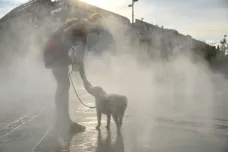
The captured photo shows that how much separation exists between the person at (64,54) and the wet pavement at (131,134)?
15.8 inches

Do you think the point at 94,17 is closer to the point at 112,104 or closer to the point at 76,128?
the point at 112,104

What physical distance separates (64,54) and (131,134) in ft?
6.76

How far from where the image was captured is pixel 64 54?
24.4 ft

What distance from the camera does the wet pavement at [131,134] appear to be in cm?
581

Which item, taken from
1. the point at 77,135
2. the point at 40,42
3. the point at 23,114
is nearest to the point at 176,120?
the point at 77,135

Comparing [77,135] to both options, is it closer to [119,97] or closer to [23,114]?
[119,97]

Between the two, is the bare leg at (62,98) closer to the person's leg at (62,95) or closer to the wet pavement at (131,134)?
the person's leg at (62,95)

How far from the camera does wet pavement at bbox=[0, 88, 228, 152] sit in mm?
5812

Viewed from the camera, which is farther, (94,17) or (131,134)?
(94,17)

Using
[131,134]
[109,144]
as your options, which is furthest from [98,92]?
[109,144]

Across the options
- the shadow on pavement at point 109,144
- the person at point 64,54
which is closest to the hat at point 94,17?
the person at point 64,54

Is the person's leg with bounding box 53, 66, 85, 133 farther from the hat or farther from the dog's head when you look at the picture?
the hat

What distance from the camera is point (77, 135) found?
670 cm

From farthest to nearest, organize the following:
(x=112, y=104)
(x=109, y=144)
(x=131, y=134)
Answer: (x=112, y=104), (x=131, y=134), (x=109, y=144)
